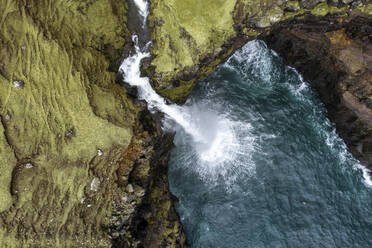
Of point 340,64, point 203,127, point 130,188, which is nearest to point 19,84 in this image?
point 130,188

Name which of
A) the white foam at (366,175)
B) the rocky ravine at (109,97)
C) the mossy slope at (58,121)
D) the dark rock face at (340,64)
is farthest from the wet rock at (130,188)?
the white foam at (366,175)

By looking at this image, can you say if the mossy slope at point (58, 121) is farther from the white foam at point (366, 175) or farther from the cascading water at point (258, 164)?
the white foam at point (366, 175)

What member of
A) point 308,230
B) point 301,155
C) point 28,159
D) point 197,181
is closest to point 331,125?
point 301,155

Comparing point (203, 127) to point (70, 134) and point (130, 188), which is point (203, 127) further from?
point (70, 134)

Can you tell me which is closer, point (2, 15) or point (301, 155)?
point (2, 15)

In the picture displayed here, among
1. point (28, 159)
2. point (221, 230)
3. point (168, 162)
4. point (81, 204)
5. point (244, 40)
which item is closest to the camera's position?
point (28, 159)

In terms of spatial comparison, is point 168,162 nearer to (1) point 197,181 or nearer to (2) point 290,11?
(1) point 197,181

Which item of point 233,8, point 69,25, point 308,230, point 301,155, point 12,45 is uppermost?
point 233,8

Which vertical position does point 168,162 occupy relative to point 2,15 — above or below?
below
